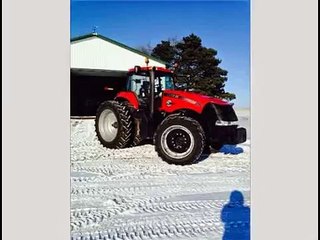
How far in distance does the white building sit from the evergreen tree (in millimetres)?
94

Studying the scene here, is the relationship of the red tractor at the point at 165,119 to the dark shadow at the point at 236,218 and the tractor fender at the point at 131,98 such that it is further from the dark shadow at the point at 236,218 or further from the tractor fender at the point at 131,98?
the dark shadow at the point at 236,218

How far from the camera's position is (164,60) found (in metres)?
2.37

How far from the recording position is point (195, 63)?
92.9 inches

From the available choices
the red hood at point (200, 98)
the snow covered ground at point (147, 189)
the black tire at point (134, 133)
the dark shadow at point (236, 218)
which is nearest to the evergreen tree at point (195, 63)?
the red hood at point (200, 98)

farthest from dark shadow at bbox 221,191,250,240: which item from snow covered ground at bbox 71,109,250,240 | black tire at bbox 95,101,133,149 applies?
black tire at bbox 95,101,133,149

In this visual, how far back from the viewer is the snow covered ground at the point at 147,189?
2.19m

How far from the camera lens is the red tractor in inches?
93.2

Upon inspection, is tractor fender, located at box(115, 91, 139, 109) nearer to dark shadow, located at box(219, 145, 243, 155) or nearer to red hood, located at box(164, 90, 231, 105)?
red hood, located at box(164, 90, 231, 105)

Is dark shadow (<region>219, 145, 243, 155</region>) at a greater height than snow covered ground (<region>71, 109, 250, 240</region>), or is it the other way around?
dark shadow (<region>219, 145, 243, 155</region>)
